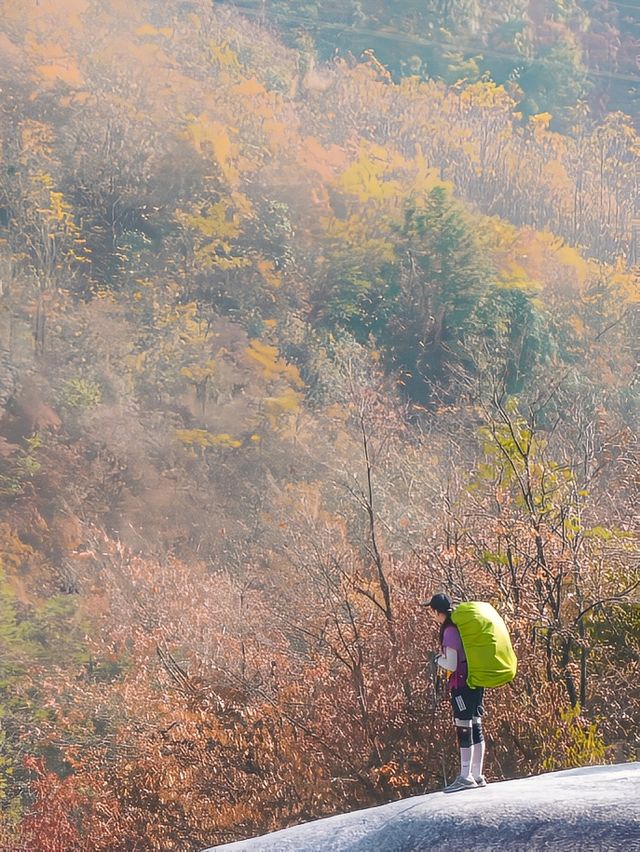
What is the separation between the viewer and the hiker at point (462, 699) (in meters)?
5.57

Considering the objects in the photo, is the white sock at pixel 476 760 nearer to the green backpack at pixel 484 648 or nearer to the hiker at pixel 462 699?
the hiker at pixel 462 699

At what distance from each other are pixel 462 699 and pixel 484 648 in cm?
39

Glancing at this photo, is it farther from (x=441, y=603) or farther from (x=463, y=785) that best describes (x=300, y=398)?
(x=463, y=785)

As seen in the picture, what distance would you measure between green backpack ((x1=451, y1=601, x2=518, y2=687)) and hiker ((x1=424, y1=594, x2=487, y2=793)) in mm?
64

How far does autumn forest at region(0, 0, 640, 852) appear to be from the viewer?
37.6 ft

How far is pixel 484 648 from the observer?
5.48 m

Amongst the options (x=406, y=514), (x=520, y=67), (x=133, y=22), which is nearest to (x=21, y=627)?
(x=406, y=514)

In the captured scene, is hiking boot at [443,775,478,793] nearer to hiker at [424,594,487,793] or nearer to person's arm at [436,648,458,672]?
hiker at [424,594,487,793]

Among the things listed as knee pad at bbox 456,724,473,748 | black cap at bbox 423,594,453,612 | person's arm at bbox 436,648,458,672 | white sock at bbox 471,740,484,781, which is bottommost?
white sock at bbox 471,740,484,781

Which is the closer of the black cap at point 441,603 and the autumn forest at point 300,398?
the black cap at point 441,603

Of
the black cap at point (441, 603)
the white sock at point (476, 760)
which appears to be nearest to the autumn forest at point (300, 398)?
the white sock at point (476, 760)

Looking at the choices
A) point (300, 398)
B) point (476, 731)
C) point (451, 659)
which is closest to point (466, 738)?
point (476, 731)

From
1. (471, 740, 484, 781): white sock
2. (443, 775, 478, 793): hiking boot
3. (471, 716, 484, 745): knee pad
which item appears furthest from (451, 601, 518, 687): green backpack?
(443, 775, 478, 793): hiking boot

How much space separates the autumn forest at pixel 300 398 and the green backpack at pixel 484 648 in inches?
131
